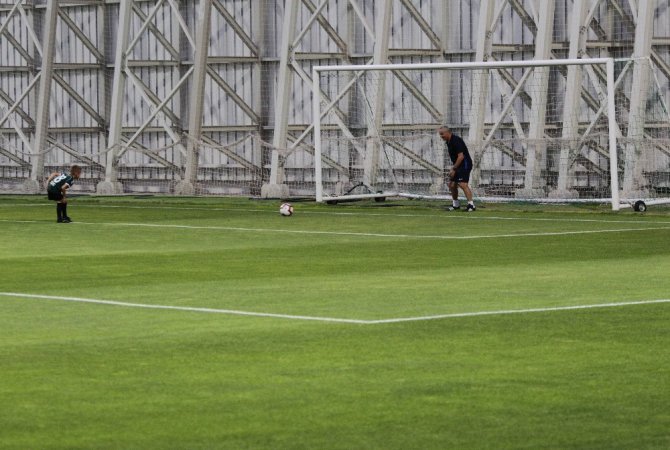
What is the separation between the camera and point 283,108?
44.2 meters

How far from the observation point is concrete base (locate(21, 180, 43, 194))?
51.7 m

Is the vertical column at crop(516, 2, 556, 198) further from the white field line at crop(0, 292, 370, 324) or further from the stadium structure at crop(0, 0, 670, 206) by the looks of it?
the white field line at crop(0, 292, 370, 324)

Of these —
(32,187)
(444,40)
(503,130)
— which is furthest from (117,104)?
(503,130)

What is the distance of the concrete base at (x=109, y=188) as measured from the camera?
48.9m

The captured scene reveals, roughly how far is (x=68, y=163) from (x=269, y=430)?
4582 cm

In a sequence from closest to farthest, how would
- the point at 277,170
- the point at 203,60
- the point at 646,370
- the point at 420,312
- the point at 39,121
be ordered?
the point at 646,370 < the point at 420,312 < the point at 277,170 < the point at 203,60 < the point at 39,121

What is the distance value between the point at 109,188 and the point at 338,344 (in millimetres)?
36741

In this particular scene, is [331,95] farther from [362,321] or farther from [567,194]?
[362,321]

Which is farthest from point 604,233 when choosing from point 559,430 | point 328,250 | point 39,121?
point 39,121

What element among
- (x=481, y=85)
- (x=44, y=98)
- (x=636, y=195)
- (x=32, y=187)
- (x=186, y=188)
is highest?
(x=481, y=85)

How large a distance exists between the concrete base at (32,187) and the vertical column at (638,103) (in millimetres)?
19576

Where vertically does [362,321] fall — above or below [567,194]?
above

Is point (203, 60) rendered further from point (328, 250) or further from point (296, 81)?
point (328, 250)

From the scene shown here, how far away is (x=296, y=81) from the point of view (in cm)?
4900
